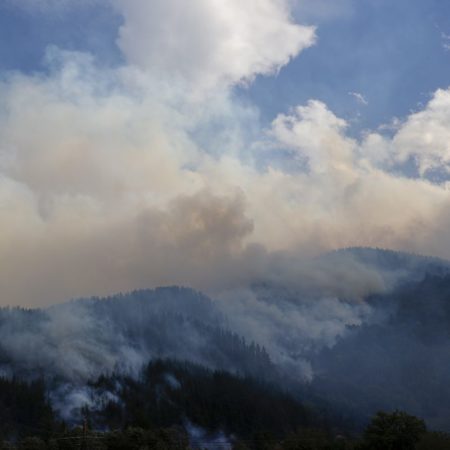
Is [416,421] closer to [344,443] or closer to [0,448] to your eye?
[344,443]

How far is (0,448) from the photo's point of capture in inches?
7717

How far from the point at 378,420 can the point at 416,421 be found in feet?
34.3

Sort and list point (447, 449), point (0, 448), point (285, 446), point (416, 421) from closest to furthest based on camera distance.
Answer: point (447, 449), point (416, 421), point (285, 446), point (0, 448)

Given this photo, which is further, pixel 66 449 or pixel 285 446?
pixel 66 449

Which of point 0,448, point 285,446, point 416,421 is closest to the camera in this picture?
point 416,421

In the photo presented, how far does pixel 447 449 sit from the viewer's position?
495 ft

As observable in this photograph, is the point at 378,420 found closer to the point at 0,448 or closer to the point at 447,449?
the point at 447,449

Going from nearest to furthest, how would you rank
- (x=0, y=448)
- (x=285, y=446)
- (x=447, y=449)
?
(x=447, y=449) < (x=285, y=446) < (x=0, y=448)

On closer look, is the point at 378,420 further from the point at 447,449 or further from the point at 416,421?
the point at 447,449

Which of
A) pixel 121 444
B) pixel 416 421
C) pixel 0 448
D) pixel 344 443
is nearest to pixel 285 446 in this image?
pixel 344 443

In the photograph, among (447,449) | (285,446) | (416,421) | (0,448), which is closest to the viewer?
(447,449)

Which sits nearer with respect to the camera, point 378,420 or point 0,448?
point 378,420

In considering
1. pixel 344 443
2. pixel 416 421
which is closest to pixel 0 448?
pixel 344 443

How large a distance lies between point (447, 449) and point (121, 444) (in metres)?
103
